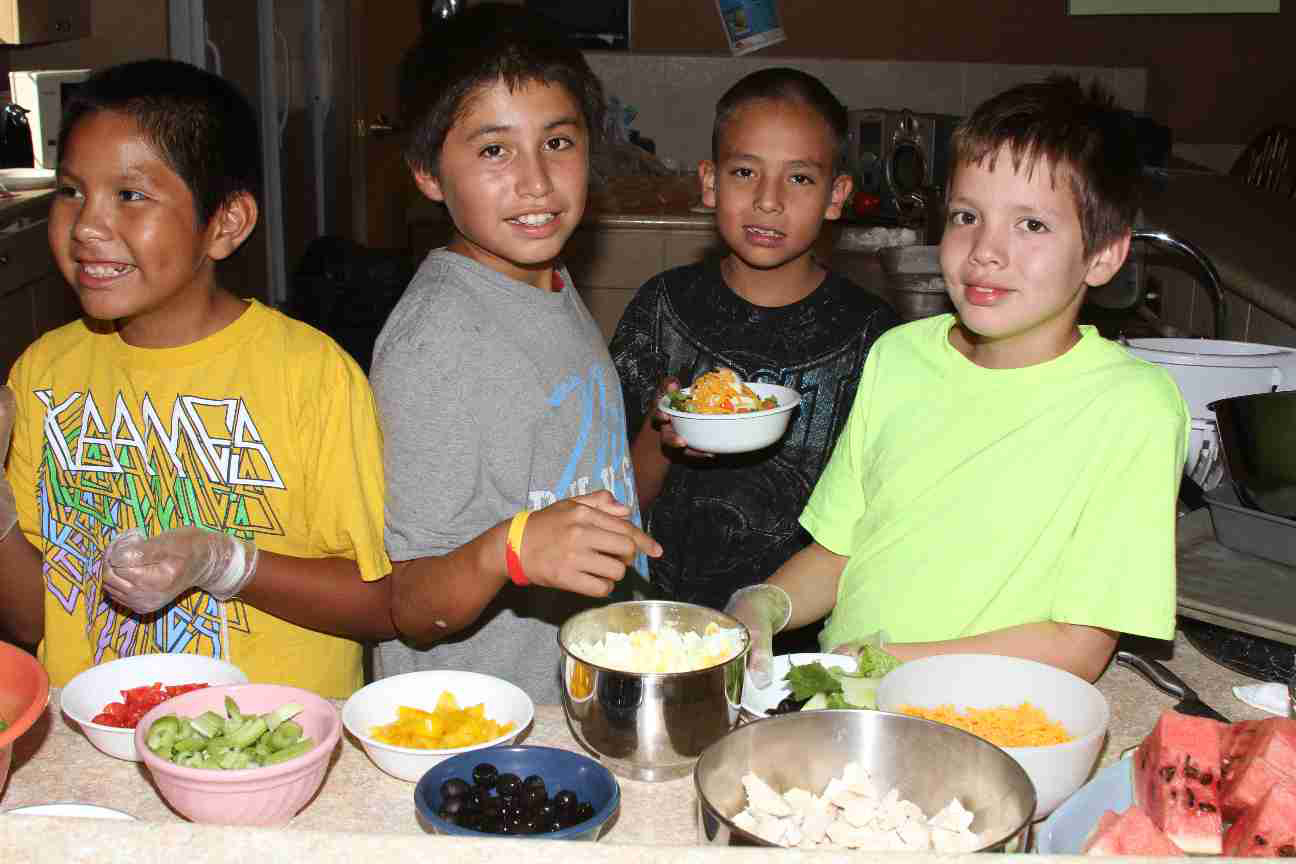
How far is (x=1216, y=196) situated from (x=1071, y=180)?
2837mm

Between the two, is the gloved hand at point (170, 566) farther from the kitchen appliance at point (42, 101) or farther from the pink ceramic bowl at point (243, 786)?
the kitchen appliance at point (42, 101)

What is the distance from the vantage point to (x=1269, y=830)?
91cm

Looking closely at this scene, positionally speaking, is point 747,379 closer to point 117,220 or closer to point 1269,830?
point 117,220

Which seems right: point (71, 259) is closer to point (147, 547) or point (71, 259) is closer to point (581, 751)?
point (147, 547)

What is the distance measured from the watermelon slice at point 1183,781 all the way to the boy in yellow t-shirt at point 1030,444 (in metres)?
0.33

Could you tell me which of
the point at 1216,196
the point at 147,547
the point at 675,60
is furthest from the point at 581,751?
the point at 675,60

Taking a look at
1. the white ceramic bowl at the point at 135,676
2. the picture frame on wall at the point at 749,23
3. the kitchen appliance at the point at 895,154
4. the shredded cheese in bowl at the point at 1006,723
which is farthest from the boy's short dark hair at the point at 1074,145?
the picture frame on wall at the point at 749,23

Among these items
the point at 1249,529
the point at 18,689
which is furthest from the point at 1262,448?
the point at 18,689

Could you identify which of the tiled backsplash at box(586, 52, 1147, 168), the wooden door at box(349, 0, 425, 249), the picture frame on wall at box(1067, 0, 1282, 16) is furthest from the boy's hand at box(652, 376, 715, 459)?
the wooden door at box(349, 0, 425, 249)

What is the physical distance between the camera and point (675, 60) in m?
5.98

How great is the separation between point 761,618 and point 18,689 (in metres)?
0.74

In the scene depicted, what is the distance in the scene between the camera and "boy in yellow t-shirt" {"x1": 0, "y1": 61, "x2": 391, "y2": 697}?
1.51 meters

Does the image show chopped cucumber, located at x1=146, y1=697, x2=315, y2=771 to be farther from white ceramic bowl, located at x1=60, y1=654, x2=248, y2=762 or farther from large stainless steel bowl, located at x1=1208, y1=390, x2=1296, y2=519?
large stainless steel bowl, located at x1=1208, y1=390, x2=1296, y2=519

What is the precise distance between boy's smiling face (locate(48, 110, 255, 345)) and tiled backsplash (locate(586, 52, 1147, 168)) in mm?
4665
